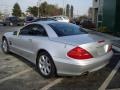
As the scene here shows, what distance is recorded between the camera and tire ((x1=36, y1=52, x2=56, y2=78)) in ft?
22.1

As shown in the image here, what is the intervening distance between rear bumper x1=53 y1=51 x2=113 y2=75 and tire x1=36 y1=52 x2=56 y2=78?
0.21 m

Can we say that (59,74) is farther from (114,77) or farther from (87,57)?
(114,77)

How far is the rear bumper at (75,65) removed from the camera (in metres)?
6.21

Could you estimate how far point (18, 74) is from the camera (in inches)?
291

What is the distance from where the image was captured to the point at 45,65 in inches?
278

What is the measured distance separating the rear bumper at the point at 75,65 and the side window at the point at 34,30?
1278 millimetres

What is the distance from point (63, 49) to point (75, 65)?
0.51 m

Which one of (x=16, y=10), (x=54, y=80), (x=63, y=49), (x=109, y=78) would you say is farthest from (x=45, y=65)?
(x=16, y=10)

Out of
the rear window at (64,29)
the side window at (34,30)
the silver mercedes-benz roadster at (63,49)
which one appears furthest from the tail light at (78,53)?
the side window at (34,30)

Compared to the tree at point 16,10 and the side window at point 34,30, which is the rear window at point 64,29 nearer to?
the side window at point 34,30

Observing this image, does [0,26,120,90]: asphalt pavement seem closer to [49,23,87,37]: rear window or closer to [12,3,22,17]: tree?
[49,23,87,37]: rear window

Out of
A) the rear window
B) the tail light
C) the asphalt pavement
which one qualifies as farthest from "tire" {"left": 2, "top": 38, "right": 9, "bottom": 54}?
the tail light

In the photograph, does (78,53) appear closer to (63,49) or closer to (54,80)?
(63,49)

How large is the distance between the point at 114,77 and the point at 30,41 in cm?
260
